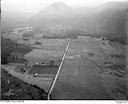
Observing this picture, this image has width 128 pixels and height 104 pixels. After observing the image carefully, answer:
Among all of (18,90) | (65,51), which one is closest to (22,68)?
(18,90)

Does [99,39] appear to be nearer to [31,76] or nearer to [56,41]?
[56,41]

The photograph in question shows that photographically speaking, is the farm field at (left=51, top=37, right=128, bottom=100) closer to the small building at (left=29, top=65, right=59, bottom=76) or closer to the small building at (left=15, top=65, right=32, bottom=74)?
the small building at (left=29, top=65, right=59, bottom=76)

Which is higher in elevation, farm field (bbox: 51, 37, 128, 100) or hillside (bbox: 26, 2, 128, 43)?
hillside (bbox: 26, 2, 128, 43)

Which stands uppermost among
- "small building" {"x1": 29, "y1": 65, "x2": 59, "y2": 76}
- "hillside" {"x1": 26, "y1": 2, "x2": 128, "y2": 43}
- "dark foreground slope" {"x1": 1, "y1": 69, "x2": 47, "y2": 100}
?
"hillside" {"x1": 26, "y1": 2, "x2": 128, "y2": 43}

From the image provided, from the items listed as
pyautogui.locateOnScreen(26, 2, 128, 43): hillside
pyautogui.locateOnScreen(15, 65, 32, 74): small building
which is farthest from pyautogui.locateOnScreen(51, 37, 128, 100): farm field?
pyautogui.locateOnScreen(15, 65, 32, 74): small building

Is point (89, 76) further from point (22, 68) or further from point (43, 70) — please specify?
point (22, 68)

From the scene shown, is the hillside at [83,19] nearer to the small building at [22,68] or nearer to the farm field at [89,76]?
the farm field at [89,76]

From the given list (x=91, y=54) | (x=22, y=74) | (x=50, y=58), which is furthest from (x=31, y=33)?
(x=91, y=54)

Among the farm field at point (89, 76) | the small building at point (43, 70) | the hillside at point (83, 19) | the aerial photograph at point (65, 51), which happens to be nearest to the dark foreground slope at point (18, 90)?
the aerial photograph at point (65, 51)
